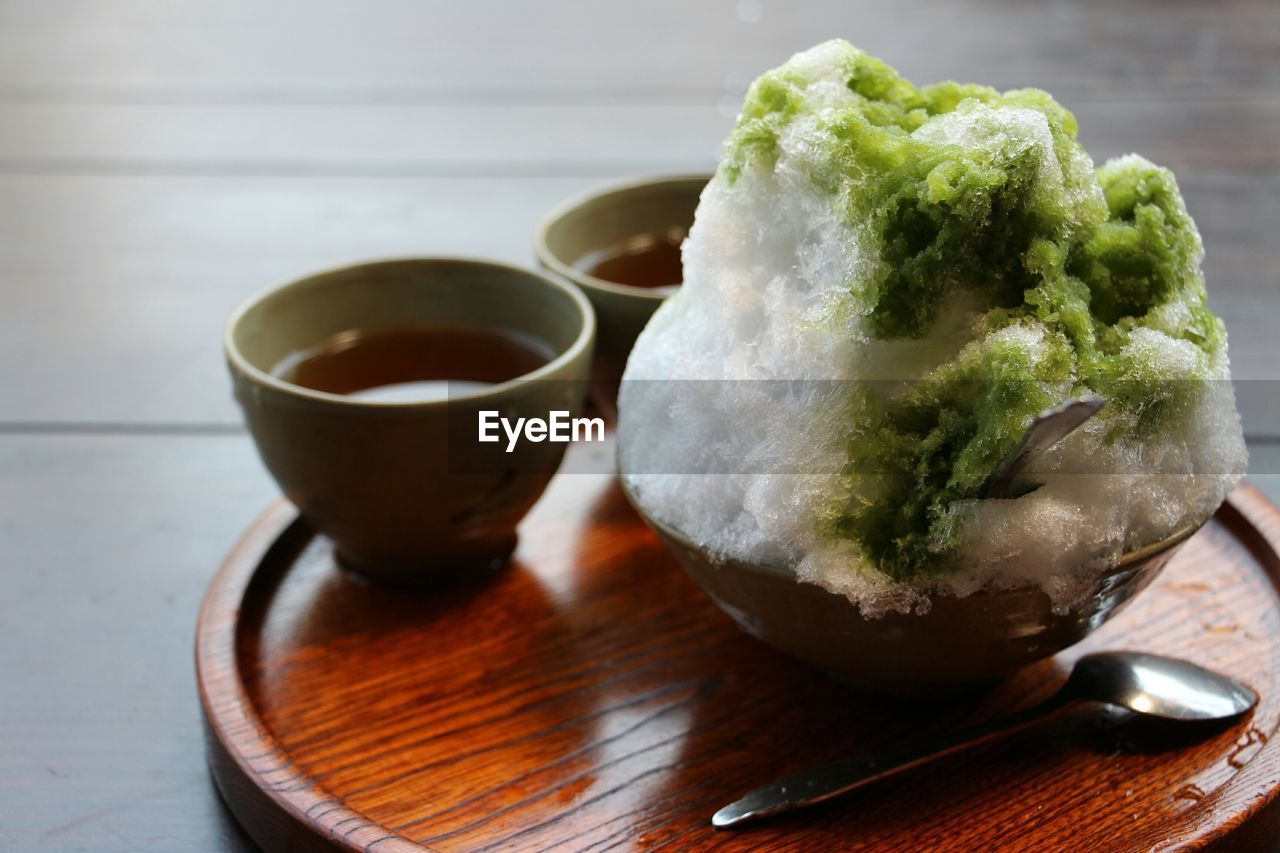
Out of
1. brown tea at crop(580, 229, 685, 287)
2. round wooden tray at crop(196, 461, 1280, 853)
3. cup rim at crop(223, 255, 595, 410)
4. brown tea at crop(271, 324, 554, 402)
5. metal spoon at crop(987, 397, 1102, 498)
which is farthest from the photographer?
brown tea at crop(580, 229, 685, 287)

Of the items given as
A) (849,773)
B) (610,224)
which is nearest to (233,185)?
(610,224)

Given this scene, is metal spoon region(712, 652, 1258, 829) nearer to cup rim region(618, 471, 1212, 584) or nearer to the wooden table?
cup rim region(618, 471, 1212, 584)

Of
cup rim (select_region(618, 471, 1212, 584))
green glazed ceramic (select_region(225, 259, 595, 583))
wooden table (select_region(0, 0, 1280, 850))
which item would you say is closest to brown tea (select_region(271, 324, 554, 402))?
green glazed ceramic (select_region(225, 259, 595, 583))

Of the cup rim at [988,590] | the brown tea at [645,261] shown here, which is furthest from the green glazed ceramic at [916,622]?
the brown tea at [645,261]

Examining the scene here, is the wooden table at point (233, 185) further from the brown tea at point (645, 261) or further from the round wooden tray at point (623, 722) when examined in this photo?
the brown tea at point (645, 261)

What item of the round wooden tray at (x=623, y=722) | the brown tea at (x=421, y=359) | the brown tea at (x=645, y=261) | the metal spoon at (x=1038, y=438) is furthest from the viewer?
the brown tea at (x=645, y=261)

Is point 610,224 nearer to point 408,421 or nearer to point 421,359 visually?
point 421,359
